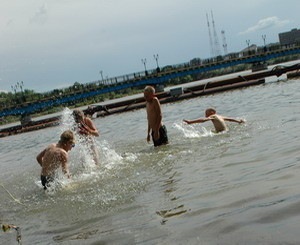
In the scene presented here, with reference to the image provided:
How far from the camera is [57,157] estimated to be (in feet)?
24.3

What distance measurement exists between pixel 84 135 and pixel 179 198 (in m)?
4.69

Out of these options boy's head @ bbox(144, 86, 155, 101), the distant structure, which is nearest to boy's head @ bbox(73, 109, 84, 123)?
boy's head @ bbox(144, 86, 155, 101)

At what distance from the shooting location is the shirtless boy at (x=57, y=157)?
738cm

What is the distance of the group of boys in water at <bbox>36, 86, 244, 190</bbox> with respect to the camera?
743 centimetres

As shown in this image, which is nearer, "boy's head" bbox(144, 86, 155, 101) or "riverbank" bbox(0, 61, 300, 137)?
"boy's head" bbox(144, 86, 155, 101)

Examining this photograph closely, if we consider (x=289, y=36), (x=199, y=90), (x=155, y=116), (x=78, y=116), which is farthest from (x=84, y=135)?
(x=289, y=36)

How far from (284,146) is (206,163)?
1382 millimetres

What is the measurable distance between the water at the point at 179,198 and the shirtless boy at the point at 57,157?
0.82 feet

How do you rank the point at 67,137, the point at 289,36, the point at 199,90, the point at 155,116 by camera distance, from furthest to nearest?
the point at 289,36 < the point at 199,90 < the point at 155,116 < the point at 67,137

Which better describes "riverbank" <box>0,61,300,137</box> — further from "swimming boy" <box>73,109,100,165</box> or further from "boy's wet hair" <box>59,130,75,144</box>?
"boy's wet hair" <box>59,130,75,144</box>

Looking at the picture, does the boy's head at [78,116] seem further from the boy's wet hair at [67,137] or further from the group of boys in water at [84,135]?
the boy's wet hair at [67,137]

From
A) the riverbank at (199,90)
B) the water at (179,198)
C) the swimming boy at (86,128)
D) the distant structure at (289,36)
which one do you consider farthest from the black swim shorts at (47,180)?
the distant structure at (289,36)

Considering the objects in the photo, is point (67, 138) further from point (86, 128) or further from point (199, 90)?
point (199, 90)

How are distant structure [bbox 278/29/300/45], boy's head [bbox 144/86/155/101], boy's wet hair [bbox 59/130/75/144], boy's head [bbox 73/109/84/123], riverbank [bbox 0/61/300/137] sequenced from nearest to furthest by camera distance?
boy's wet hair [bbox 59/130/75/144], boy's head [bbox 73/109/84/123], boy's head [bbox 144/86/155/101], riverbank [bbox 0/61/300/137], distant structure [bbox 278/29/300/45]
